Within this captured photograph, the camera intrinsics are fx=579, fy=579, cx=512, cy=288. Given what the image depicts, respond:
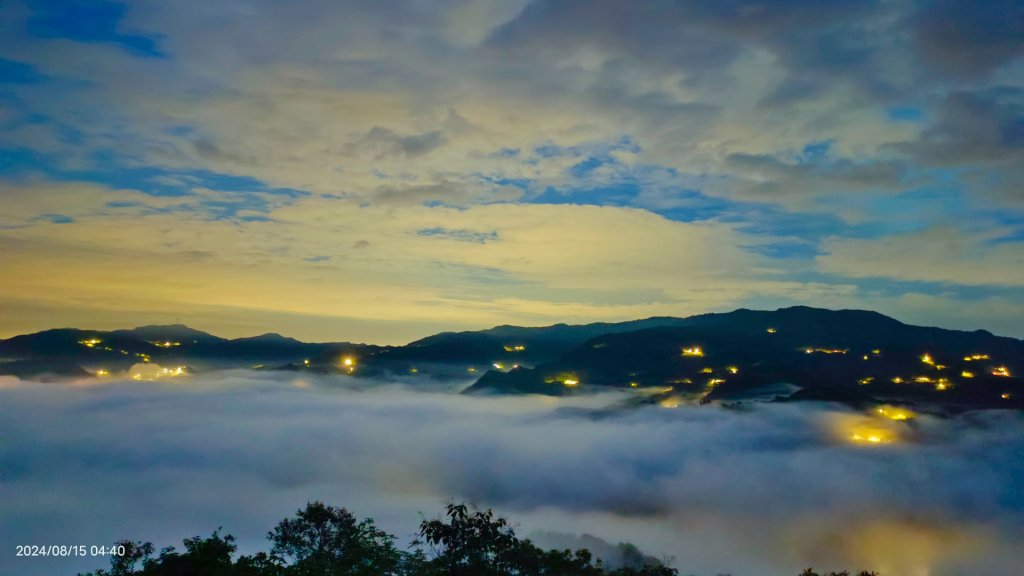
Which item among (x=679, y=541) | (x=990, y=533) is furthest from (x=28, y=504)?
(x=990, y=533)

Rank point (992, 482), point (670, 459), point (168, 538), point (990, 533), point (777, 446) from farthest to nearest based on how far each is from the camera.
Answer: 1. point (670, 459)
2. point (777, 446)
3. point (168, 538)
4. point (992, 482)
5. point (990, 533)

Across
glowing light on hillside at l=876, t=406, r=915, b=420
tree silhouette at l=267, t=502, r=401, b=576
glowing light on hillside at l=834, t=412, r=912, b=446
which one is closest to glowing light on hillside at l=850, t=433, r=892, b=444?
glowing light on hillside at l=834, t=412, r=912, b=446

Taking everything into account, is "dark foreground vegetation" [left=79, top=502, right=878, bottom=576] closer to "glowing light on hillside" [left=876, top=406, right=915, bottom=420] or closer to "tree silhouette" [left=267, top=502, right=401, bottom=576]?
"tree silhouette" [left=267, top=502, right=401, bottom=576]

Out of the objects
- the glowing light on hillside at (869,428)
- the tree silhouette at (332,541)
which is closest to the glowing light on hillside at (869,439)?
the glowing light on hillside at (869,428)

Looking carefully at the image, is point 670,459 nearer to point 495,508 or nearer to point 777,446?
point 777,446

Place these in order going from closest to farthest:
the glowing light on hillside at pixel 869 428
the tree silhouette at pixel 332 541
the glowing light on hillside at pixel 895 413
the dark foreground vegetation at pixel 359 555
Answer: the dark foreground vegetation at pixel 359 555
the tree silhouette at pixel 332 541
the glowing light on hillside at pixel 869 428
the glowing light on hillside at pixel 895 413

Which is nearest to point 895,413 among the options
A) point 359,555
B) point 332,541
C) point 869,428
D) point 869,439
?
point 869,428

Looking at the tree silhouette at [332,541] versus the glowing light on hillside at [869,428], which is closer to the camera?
the tree silhouette at [332,541]

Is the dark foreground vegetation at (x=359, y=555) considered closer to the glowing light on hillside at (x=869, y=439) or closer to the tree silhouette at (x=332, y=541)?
the tree silhouette at (x=332, y=541)
